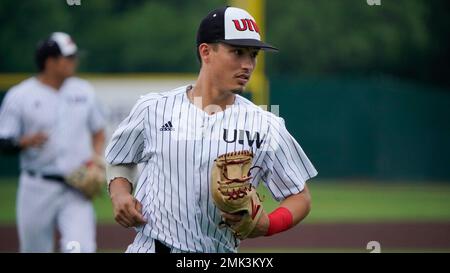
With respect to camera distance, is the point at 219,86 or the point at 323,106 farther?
the point at 323,106

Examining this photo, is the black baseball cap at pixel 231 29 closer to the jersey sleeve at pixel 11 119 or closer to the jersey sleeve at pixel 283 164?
the jersey sleeve at pixel 283 164

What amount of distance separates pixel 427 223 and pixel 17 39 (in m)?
11.3

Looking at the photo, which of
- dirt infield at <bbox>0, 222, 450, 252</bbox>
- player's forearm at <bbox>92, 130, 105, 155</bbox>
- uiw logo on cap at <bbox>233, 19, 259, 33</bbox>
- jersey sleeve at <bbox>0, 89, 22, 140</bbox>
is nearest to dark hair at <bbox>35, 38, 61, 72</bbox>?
jersey sleeve at <bbox>0, 89, 22, 140</bbox>

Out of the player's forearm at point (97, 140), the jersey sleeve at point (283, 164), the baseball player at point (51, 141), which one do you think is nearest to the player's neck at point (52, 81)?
the baseball player at point (51, 141)

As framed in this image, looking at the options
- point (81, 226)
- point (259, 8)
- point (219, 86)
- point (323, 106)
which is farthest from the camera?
point (323, 106)

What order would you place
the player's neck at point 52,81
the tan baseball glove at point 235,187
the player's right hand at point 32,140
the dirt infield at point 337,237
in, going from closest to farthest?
the tan baseball glove at point 235,187 → the player's right hand at point 32,140 → the player's neck at point 52,81 → the dirt infield at point 337,237

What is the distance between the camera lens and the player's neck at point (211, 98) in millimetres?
4098

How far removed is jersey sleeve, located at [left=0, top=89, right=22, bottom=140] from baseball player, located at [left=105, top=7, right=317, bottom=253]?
3186 mm

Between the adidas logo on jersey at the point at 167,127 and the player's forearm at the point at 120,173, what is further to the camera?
the player's forearm at the point at 120,173

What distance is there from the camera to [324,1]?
864 inches

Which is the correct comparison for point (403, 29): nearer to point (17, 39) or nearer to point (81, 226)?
point (17, 39)

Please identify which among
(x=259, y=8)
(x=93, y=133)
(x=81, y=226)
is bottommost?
(x=81, y=226)

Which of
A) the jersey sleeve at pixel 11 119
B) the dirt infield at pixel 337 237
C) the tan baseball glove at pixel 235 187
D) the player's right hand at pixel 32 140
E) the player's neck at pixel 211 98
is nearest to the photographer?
the tan baseball glove at pixel 235 187
